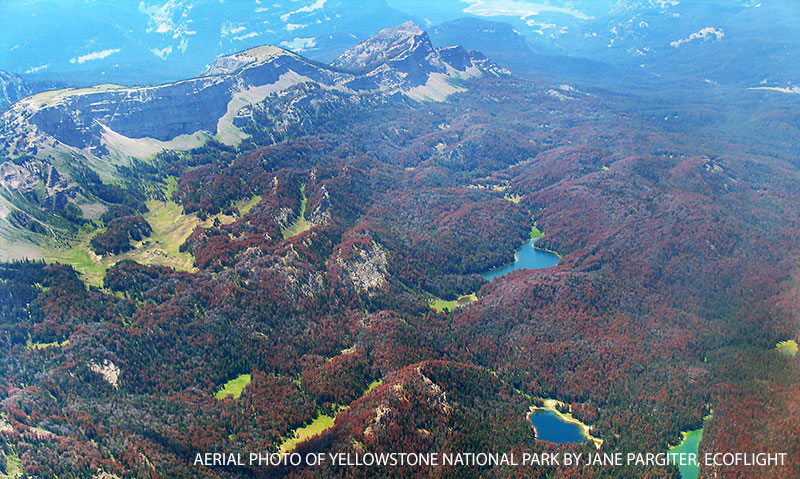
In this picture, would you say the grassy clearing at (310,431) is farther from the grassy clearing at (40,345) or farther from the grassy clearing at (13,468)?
the grassy clearing at (40,345)

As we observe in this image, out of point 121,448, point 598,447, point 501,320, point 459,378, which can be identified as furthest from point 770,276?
point 121,448

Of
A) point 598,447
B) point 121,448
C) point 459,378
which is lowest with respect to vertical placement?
point 598,447

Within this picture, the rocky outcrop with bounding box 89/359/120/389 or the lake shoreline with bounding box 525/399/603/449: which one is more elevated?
the rocky outcrop with bounding box 89/359/120/389

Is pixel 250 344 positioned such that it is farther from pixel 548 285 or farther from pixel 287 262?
pixel 548 285

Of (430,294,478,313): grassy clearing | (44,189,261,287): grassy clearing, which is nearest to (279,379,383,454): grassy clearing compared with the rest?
(430,294,478,313): grassy clearing

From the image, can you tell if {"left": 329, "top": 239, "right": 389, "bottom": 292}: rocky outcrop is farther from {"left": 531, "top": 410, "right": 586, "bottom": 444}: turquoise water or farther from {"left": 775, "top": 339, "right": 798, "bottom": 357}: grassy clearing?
{"left": 775, "top": 339, "right": 798, "bottom": 357}: grassy clearing

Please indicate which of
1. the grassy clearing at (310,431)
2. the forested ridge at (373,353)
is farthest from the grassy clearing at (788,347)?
the grassy clearing at (310,431)

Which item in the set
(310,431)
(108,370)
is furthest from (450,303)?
(108,370)
